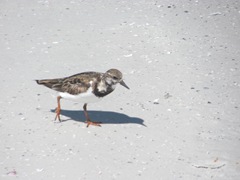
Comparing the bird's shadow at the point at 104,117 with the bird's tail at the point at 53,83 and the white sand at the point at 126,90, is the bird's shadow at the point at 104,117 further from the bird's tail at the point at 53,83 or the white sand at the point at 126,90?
the bird's tail at the point at 53,83

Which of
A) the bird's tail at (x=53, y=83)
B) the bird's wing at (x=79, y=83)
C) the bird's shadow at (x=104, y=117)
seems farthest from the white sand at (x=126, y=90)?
the bird's wing at (x=79, y=83)

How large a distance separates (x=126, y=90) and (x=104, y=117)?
125 centimetres

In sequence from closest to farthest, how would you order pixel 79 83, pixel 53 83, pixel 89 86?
pixel 89 86 → pixel 79 83 → pixel 53 83

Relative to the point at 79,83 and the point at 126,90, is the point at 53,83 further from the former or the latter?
the point at 126,90

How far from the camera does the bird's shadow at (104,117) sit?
10828mm

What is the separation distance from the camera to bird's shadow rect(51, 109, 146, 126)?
35.5 ft

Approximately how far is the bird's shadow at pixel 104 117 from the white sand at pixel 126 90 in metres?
0.02

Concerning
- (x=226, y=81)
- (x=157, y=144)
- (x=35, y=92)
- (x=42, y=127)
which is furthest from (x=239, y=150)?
(x=35, y=92)

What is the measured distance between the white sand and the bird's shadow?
0.02 m

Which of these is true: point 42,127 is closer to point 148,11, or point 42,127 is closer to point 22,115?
point 22,115

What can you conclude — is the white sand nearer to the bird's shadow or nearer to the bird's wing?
the bird's shadow

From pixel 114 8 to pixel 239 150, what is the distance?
775 centimetres

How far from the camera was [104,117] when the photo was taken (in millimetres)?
11078

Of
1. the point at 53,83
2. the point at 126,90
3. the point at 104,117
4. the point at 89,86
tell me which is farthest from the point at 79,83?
the point at 126,90
